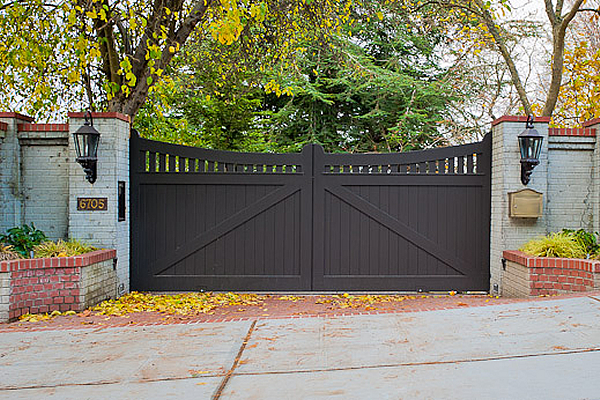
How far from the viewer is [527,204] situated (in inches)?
281

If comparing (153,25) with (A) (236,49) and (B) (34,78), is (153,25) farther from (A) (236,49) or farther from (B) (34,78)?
(A) (236,49)

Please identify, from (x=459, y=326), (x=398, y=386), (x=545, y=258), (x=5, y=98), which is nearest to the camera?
(x=398, y=386)

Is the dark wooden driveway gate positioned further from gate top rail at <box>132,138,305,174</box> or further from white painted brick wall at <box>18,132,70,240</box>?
white painted brick wall at <box>18,132,70,240</box>

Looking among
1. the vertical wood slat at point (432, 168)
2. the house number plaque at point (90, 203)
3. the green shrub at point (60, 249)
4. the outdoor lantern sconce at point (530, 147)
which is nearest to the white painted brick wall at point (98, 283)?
the green shrub at point (60, 249)

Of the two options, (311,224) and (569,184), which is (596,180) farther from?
(311,224)

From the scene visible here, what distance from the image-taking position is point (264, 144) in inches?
759

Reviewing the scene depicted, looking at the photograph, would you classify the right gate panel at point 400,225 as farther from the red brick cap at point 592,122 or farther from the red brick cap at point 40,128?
the red brick cap at point 40,128

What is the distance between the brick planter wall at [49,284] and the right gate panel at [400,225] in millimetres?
2896

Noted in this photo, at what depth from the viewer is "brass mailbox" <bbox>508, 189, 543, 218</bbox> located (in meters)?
7.12

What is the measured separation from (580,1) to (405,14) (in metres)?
3.30

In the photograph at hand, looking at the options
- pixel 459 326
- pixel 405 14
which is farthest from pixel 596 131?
pixel 405 14

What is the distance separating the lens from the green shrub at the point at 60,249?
6492 mm

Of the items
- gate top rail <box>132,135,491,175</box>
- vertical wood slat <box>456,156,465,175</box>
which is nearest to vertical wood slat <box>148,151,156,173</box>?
gate top rail <box>132,135,491,175</box>

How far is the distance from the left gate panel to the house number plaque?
57 cm
